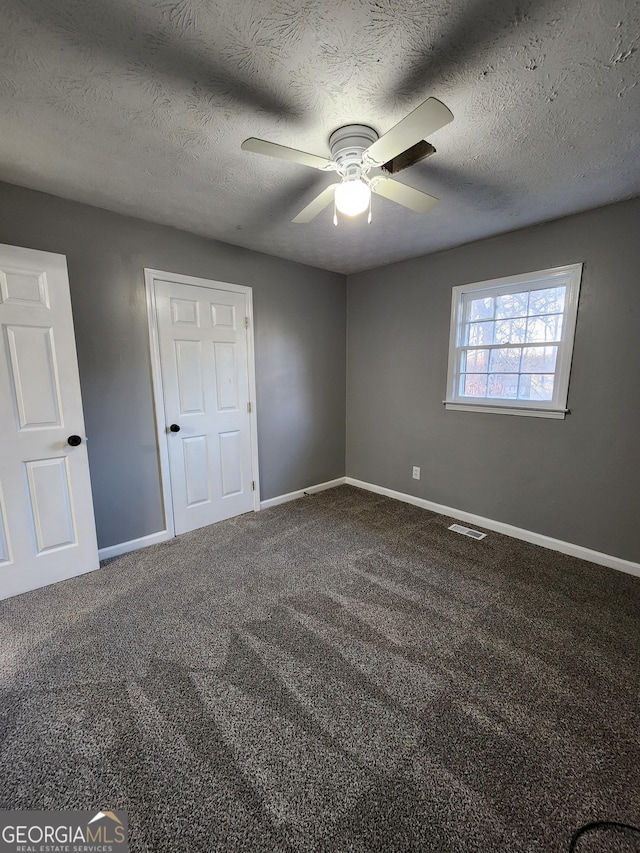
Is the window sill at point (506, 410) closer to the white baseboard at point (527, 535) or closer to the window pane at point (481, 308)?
the window pane at point (481, 308)

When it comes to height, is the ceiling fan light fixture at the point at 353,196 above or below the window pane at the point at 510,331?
above

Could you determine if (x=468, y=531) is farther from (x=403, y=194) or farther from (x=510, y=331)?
(x=403, y=194)

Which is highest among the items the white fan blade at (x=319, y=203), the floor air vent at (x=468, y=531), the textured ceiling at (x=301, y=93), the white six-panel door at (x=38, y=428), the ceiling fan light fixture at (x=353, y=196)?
the textured ceiling at (x=301, y=93)

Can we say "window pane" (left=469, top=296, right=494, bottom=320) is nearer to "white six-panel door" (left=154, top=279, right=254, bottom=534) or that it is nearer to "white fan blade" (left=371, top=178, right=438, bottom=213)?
"white fan blade" (left=371, top=178, right=438, bottom=213)

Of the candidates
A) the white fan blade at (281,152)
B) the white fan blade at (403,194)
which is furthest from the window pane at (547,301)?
the white fan blade at (281,152)

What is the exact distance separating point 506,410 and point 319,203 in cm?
219

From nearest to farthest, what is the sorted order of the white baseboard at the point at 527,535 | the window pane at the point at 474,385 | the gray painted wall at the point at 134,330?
the gray painted wall at the point at 134,330 → the white baseboard at the point at 527,535 → the window pane at the point at 474,385

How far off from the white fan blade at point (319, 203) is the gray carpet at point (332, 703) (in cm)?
226

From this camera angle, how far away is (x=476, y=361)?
308 cm

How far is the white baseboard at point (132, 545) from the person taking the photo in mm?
2619

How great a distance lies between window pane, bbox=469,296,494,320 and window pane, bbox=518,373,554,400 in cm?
62

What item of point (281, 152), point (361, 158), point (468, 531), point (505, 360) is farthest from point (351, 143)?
point (468, 531)

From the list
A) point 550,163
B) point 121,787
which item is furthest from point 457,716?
point 550,163

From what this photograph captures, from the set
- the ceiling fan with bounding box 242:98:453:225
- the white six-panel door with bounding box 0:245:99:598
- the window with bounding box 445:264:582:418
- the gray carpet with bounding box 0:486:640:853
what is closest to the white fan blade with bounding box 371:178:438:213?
the ceiling fan with bounding box 242:98:453:225
